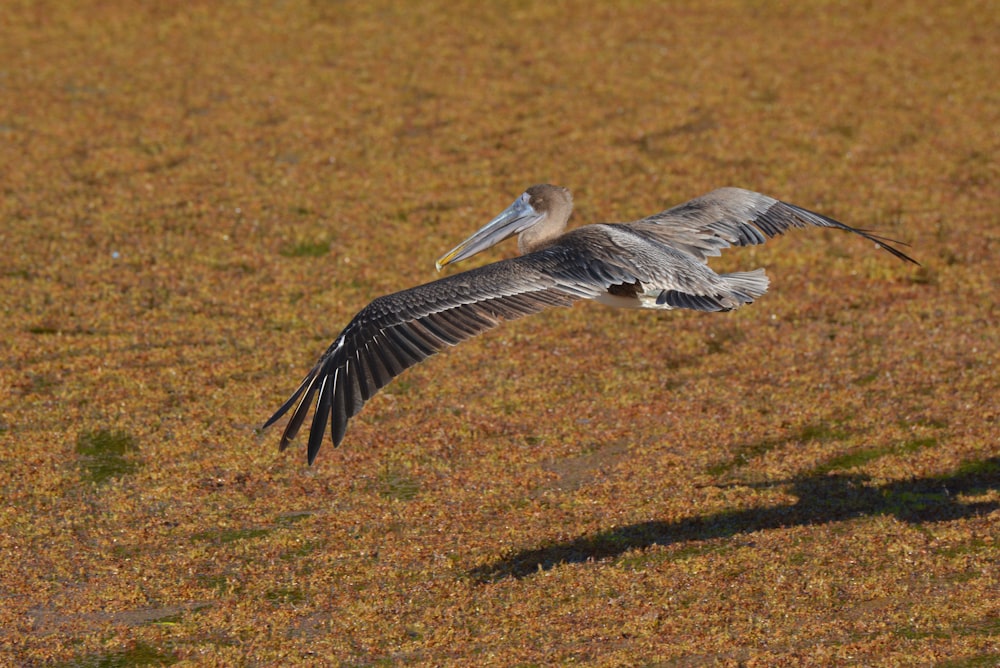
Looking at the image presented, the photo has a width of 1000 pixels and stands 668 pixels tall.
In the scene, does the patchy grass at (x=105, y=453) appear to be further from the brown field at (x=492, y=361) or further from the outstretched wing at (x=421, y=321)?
the outstretched wing at (x=421, y=321)

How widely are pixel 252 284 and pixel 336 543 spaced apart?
4.61m

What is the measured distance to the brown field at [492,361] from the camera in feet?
24.2

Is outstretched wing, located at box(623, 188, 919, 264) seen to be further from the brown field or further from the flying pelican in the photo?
the brown field

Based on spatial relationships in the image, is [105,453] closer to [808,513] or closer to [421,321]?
[421,321]

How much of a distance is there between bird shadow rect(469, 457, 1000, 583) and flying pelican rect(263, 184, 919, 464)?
4.80 feet

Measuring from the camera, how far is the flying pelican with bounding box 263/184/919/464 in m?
7.28

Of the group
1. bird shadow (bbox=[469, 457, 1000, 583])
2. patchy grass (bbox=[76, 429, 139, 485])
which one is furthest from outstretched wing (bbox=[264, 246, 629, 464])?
patchy grass (bbox=[76, 429, 139, 485])

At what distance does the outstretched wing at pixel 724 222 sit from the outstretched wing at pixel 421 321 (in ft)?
4.18

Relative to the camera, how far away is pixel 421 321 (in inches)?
299

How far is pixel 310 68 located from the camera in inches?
711

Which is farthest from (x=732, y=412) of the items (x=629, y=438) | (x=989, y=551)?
(x=989, y=551)

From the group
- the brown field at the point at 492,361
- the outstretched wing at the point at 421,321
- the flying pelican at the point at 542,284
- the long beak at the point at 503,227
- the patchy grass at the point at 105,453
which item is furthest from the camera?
the long beak at the point at 503,227

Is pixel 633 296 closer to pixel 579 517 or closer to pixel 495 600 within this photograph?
pixel 579 517

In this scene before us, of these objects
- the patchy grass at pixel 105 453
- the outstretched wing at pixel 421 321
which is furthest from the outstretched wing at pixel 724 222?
the patchy grass at pixel 105 453
